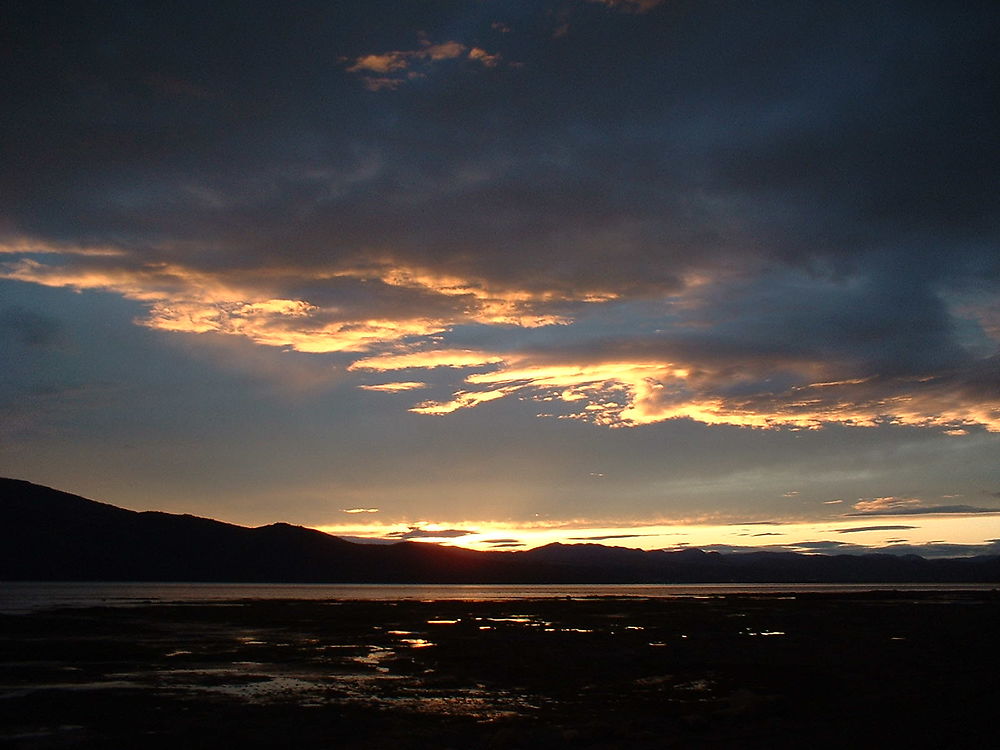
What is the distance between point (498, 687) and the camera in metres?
25.1

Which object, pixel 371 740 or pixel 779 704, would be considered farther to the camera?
pixel 779 704

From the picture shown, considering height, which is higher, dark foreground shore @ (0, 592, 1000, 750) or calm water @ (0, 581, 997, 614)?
dark foreground shore @ (0, 592, 1000, 750)

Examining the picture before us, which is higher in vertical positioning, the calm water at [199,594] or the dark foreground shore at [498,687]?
the dark foreground shore at [498,687]

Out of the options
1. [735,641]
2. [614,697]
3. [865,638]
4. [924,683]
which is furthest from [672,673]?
[865,638]

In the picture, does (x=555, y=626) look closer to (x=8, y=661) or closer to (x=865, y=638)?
(x=865, y=638)

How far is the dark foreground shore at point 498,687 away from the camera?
1761cm

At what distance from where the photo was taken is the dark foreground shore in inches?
693

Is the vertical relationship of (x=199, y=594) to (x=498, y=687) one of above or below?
below

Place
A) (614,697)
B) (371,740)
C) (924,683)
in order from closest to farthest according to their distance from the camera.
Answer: (371,740) → (614,697) → (924,683)

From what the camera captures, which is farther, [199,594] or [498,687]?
[199,594]

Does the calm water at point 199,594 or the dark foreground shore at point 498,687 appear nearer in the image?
the dark foreground shore at point 498,687

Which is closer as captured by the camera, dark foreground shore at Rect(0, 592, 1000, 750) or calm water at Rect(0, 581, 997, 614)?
dark foreground shore at Rect(0, 592, 1000, 750)

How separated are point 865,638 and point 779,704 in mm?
23522

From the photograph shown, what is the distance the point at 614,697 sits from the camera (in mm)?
22750
